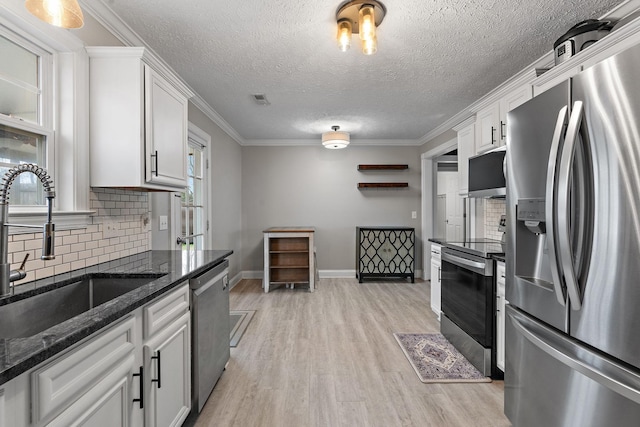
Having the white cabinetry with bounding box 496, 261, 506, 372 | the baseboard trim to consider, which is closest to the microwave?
the white cabinetry with bounding box 496, 261, 506, 372

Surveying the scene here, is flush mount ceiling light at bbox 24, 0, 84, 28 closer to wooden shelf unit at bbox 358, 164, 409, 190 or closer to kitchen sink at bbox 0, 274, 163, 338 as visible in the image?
kitchen sink at bbox 0, 274, 163, 338

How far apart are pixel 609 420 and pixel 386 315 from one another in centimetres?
248

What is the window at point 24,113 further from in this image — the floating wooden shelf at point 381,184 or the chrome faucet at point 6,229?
the floating wooden shelf at point 381,184

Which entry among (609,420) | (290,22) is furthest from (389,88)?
(609,420)

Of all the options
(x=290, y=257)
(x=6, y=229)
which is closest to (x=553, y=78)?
(x=6, y=229)

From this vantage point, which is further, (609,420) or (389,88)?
(389,88)

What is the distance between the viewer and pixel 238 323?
3146mm

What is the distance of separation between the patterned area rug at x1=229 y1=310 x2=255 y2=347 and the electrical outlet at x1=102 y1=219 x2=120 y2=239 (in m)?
1.35

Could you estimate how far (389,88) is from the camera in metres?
2.97

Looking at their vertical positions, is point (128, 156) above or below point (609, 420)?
above

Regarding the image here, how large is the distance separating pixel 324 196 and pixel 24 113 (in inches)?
161

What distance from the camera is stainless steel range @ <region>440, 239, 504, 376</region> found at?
7.00 ft

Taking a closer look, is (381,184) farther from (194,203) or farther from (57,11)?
(57,11)

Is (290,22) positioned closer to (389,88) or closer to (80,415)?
(389,88)
